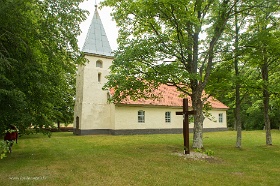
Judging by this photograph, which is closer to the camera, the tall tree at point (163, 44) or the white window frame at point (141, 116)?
the tall tree at point (163, 44)

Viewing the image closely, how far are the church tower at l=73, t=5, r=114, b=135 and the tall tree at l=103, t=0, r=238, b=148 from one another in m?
12.1

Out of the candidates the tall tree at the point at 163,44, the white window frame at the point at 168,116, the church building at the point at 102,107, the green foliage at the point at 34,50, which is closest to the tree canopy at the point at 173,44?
the tall tree at the point at 163,44

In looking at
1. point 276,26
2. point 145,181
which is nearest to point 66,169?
point 145,181

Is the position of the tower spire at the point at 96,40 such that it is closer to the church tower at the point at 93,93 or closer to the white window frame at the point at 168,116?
the church tower at the point at 93,93

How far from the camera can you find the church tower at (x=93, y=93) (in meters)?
25.1

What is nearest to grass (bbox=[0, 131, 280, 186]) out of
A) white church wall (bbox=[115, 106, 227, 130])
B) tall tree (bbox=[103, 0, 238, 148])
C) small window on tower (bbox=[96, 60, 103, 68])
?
tall tree (bbox=[103, 0, 238, 148])

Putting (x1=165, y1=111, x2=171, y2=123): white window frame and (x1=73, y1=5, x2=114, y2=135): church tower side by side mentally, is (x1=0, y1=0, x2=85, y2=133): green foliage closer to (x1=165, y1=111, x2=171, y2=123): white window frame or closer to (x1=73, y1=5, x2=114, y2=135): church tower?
(x1=73, y1=5, x2=114, y2=135): church tower

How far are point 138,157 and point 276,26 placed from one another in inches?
425

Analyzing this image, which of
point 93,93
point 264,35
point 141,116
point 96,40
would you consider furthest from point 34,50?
point 141,116

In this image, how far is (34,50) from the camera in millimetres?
10711

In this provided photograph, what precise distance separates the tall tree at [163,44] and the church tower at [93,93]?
1214cm

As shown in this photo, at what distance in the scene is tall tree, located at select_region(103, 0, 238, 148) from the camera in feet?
38.4

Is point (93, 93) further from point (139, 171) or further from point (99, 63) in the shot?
point (139, 171)

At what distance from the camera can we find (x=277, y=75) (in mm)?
18766
